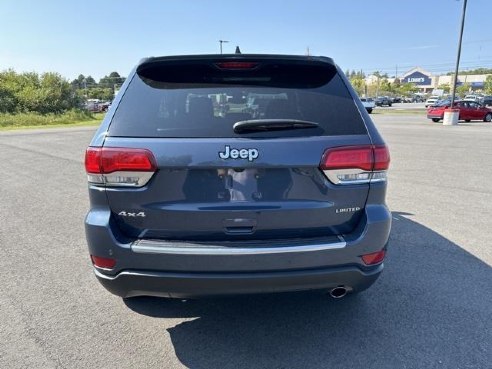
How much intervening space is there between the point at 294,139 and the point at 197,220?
76 centimetres

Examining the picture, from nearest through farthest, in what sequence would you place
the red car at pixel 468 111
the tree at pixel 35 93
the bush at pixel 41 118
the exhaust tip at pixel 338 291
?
the exhaust tip at pixel 338 291 → the red car at pixel 468 111 → the bush at pixel 41 118 → the tree at pixel 35 93

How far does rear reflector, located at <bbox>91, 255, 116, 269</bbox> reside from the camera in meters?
2.38

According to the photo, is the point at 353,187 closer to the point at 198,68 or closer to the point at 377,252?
the point at 377,252

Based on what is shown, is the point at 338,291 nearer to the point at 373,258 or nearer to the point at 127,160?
the point at 373,258

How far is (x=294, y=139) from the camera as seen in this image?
2318 mm

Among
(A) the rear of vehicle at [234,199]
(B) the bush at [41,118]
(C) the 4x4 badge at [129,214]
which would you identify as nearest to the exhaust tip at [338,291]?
(A) the rear of vehicle at [234,199]

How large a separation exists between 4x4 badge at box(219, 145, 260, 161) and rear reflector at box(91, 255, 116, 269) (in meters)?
0.94

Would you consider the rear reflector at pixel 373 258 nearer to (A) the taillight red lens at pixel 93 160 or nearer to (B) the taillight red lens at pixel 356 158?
(B) the taillight red lens at pixel 356 158

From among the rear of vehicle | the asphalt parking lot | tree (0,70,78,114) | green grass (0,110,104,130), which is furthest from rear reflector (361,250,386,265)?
tree (0,70,78,114)

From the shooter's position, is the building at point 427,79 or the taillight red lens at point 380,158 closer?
the taillight red lens at point 380,158

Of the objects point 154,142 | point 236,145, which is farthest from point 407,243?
point 154,142

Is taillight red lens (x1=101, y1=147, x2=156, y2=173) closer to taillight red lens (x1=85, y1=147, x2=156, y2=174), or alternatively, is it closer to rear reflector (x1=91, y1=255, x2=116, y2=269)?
taillight red lens (x1=85, y1=147, x2=156, y2=174)

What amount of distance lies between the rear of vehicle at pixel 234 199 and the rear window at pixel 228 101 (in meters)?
0.01

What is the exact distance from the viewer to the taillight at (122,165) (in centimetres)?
228
